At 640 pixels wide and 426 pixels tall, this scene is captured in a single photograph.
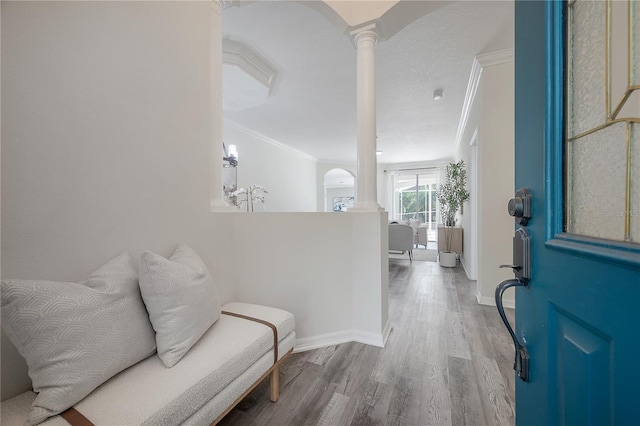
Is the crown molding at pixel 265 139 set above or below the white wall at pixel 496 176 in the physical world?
above

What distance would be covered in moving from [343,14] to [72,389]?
2614 millimetres

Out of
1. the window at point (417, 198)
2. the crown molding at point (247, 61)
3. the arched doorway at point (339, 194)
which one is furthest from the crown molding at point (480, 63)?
the arched doorway at point (339, 194)

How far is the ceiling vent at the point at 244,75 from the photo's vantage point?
2.65 meters

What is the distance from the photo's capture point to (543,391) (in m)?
0.52

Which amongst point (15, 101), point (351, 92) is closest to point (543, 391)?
point (15, 101)

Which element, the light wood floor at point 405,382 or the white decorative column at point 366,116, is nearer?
the light wood floor at point 405,382

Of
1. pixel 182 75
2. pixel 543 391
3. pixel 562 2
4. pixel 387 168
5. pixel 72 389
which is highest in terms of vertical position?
pixel 387 168

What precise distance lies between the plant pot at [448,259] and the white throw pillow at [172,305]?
4.73 m

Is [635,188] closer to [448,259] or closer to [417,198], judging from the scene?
[448,259]

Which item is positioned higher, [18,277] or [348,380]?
[18,277]

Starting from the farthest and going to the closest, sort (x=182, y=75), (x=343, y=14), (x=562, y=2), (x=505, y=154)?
(x=505, y=154) < (x=343, y=14) < (x=182, y=75) < (x=562, y=2)

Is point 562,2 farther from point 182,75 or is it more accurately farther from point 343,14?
point 343,14

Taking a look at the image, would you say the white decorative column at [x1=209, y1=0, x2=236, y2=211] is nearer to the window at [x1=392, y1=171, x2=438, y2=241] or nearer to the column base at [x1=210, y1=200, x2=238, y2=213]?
the column base at [x1=210, y1=200, x2=238, y2=213]

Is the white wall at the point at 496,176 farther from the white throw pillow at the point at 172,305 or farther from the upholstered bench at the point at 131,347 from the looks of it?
the white throw pillow at the point at 172,305
